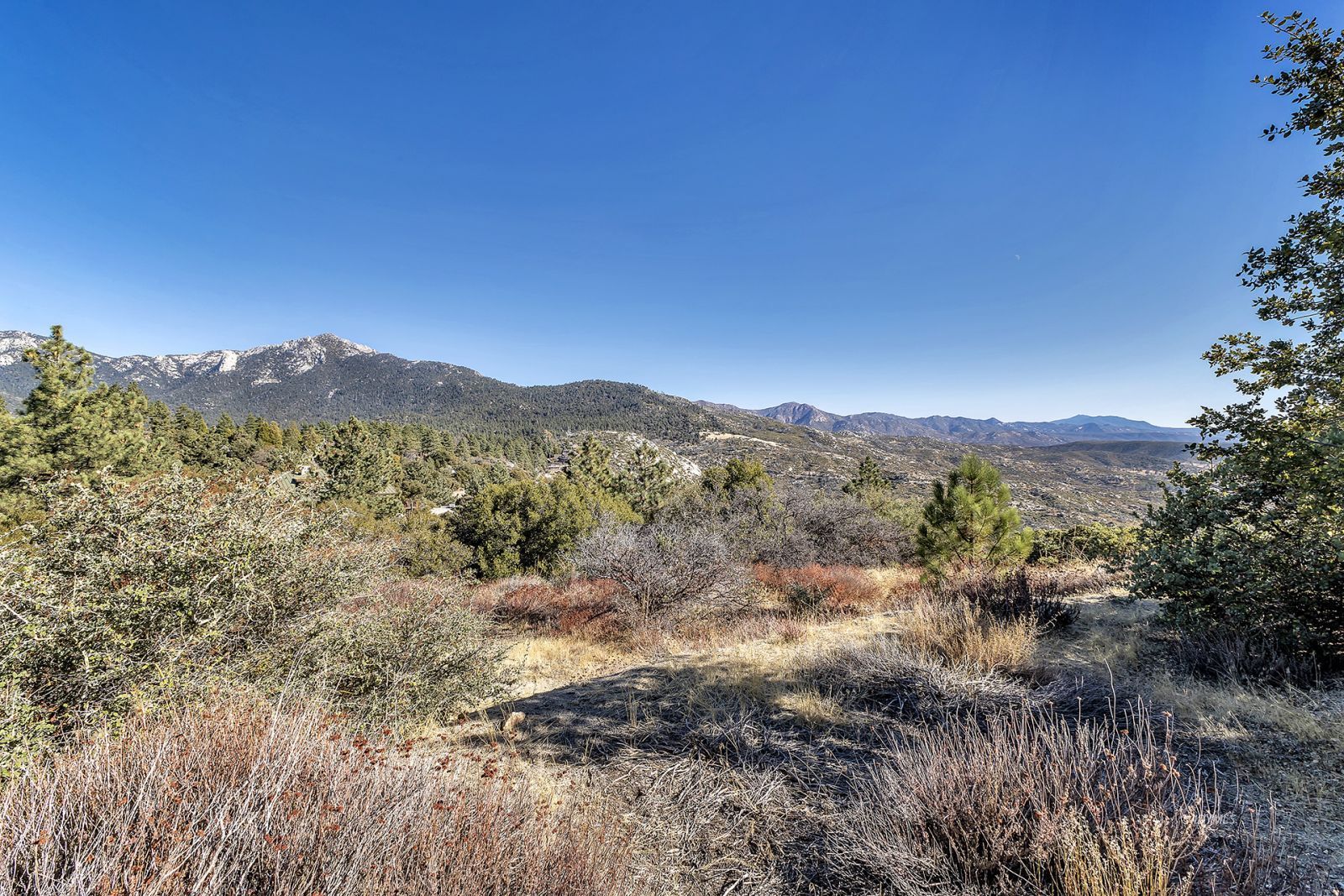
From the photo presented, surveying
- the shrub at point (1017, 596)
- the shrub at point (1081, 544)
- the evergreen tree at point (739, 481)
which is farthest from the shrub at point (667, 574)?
the shrub at point (1081, 544)

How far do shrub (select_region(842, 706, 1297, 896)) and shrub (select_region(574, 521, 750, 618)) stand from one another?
6723 millimetres

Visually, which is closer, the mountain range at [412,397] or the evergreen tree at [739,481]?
the evergreen tree at [739,481]

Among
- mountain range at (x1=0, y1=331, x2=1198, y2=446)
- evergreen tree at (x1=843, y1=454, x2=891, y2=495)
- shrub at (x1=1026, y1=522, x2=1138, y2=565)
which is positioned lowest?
shrub at (x1=1026, y1=522, x2=1138, y2=565)

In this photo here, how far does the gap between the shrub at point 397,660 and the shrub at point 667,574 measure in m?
3.45

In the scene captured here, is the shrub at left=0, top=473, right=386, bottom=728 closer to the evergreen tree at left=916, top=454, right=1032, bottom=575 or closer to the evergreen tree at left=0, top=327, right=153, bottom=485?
the evergreen tree at left=916, top=454, right=1032, bottom=575

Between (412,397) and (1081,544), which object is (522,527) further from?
(412,397)

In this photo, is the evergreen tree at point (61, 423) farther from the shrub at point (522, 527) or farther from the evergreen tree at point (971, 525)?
the evergreen tree at point (971, 525)

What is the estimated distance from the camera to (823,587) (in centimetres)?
1080

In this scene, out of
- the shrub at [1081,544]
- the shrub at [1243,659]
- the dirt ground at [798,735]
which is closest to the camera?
the dirt ground at [798,735]

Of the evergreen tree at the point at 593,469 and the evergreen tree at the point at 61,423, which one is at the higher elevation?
the evergreen tree at the point at 61,423

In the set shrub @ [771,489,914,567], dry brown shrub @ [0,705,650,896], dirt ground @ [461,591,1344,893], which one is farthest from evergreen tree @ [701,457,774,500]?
dry brown shrub @ [0,705,650,896]

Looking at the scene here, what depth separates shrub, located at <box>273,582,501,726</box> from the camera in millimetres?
4566

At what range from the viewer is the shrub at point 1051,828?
1.92 metres

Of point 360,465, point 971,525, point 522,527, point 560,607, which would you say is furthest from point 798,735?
point 360,465
